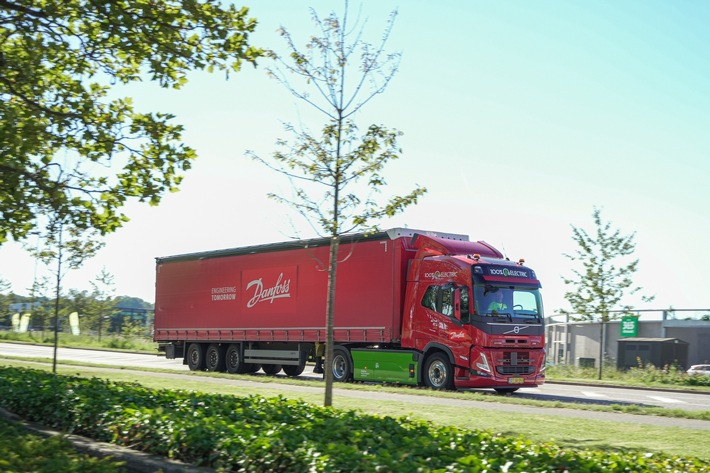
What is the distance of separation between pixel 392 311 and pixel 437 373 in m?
2.11

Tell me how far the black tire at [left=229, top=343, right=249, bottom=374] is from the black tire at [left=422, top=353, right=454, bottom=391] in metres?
9.08

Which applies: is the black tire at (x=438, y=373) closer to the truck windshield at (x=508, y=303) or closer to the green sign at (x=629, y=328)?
the truck windshield at (x=508, y=303)

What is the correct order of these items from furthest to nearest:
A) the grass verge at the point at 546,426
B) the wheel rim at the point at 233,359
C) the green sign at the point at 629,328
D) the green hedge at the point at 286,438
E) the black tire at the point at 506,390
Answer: the green sign at the point at 629,328 → the wheel rim at the point at 233,359 → the black tire at the point at 506,390 → the grass verge at the point at 546,426 → the green hedge at the point at 286,438

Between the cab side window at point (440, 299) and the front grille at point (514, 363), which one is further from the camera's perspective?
the cab side window at point (440, 299)

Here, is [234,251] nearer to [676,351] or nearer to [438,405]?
[438,405]

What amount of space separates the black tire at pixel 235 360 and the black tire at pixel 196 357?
57.7 inches

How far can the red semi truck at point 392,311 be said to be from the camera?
20.8 m

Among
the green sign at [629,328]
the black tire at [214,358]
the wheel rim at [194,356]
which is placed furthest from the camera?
the green sign at [629,328]

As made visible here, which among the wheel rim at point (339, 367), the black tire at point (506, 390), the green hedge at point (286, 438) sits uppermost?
the green hedge at point (286, 438)

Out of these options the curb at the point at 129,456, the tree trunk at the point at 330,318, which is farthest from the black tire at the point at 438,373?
the curb at the point at 129,456

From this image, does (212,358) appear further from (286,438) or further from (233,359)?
(286,438)

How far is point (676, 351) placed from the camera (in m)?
37.7

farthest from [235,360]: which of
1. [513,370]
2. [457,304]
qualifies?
[513,370]

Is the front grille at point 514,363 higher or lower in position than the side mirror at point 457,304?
lower
